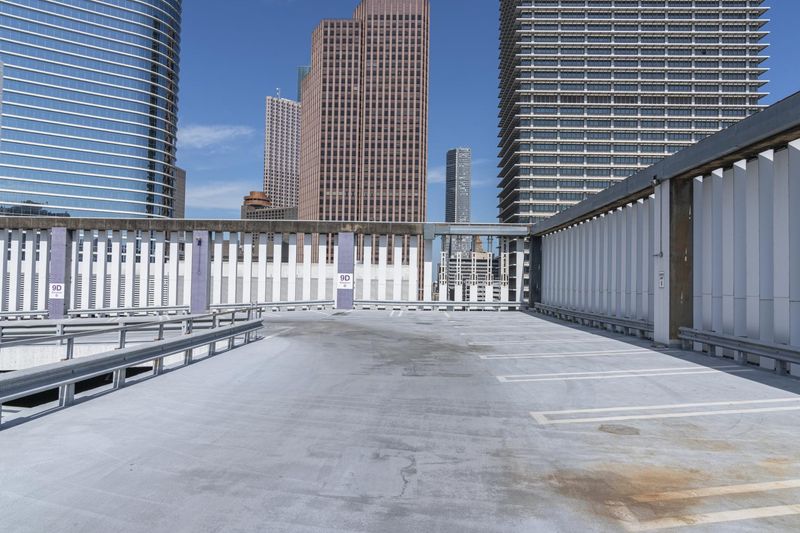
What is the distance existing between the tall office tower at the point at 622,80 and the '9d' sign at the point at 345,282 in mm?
112131

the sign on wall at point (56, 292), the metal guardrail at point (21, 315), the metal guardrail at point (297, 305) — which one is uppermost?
the sign on wall at point (56, 292)

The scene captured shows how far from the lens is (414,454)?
224 inches

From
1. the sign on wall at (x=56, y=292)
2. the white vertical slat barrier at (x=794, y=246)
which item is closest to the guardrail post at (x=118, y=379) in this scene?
the white vertical slat barrier at (x=794, y=246)

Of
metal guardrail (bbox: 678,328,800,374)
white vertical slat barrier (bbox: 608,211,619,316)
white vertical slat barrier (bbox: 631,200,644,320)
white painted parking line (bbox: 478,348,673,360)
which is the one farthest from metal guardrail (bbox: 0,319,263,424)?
white vertical slat barrier (bbox: 608,211,619,316)

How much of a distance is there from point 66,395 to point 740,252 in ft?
46.5

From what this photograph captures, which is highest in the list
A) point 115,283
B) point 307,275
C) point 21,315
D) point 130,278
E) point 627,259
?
point 627,259

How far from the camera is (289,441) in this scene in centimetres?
612

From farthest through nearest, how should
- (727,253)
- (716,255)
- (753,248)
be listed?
1. (716,255)
2. (727,253)
3. (753,248)

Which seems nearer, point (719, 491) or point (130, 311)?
point (719, 491)

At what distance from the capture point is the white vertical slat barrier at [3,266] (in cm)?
2869

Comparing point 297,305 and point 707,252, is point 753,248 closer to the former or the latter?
point 707,252

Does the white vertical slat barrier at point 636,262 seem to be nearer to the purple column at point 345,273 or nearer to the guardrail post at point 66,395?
the purple column at point 345,273

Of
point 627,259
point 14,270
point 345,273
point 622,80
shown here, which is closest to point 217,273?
point 345,273

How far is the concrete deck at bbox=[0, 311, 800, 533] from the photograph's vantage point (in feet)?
13.8
